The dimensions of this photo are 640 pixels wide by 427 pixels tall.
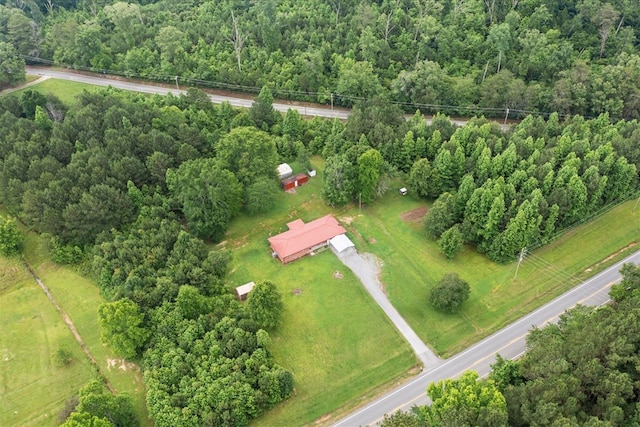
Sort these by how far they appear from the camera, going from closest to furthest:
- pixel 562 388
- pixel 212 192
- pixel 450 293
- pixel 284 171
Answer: pixel 562 388, pixel 450 293, pixel 212 192, pixel 284 171

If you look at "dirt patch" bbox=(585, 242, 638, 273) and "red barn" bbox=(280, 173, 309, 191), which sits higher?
"red barn" bbox=(280, 173, 309, 191)

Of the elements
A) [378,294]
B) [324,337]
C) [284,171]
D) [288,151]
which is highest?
[288,151]

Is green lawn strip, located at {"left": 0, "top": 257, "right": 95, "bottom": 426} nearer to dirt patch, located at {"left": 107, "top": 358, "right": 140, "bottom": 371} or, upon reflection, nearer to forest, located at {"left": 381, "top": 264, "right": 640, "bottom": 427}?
dirt patch, located at {"left": 107, "top": 358, "right": 140, "bottom": 371}

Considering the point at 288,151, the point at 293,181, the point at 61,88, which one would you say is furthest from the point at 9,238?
the point at 61,88

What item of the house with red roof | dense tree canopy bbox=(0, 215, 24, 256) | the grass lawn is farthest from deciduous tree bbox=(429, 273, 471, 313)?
dense tree canopy bbox=(0, 215, 24, 256)

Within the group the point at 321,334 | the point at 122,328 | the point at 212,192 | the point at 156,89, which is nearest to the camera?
the point at 122,328

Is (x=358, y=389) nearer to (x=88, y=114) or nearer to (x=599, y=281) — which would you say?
(x=599, y=281)

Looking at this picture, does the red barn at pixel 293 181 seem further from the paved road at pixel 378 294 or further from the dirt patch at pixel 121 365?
the dirt patch at pixel 121 365

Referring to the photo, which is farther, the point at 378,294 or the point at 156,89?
the point at 156,89

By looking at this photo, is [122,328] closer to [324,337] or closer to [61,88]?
[324,337]
